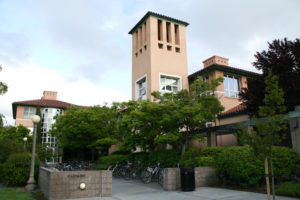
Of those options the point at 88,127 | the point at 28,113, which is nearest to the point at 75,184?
the point at 88,127

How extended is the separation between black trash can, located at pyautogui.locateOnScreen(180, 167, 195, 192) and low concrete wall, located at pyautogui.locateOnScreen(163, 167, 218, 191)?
0.55 meters

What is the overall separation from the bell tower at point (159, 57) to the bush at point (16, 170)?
12850mm

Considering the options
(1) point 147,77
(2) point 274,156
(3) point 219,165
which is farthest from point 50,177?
(1) point 147,77

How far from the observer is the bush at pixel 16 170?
1259 centimetres

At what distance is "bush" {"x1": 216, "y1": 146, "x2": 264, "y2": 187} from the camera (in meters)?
10.9

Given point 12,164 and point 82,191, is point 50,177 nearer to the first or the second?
point 82,191

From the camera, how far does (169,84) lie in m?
24.9

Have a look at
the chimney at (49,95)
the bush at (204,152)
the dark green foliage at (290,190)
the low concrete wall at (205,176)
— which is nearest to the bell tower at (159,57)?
the bush at (204,152)

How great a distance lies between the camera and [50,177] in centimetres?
952

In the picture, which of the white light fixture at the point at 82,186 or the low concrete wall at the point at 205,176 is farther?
the low concrete wall at the point at 205,176

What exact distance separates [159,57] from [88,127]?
390 inches

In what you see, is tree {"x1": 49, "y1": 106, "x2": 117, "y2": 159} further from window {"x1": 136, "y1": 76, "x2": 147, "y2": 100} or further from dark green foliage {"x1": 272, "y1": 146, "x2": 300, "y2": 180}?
dark green foliage {"x1": 272, "y1": 146, "x2": 300, "y2": 180}

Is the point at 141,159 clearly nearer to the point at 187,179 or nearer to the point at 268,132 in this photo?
the point at 187,179

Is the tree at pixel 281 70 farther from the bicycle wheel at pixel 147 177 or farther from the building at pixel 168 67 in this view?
the bicycle wheel at pixel 147 177
